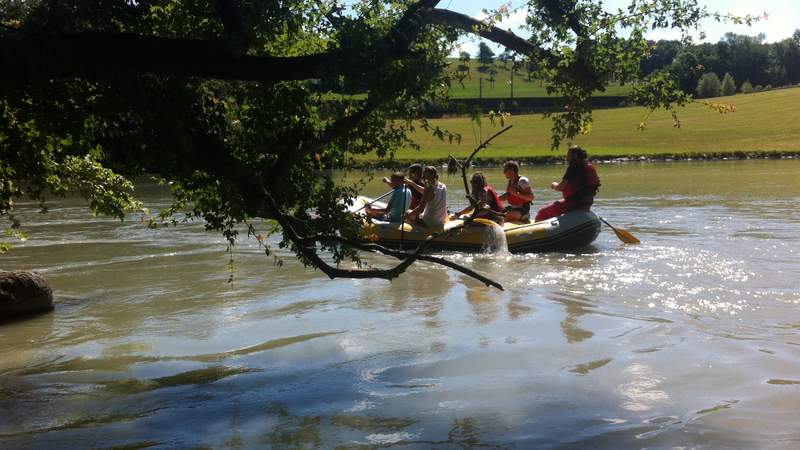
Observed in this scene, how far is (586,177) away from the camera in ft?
48.2

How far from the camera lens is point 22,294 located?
32.8 ft

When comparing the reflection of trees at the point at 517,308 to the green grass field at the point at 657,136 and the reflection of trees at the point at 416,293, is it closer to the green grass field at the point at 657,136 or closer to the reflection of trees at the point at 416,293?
the reflection of trees at the point at 416,293

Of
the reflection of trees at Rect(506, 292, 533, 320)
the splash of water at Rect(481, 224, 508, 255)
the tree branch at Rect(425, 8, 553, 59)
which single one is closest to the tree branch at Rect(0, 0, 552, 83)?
the tree branch at Rect(425, 8, 553, 59)

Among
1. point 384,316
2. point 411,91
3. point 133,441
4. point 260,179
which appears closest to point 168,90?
point 260,179

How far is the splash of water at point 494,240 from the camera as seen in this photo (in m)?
14.4

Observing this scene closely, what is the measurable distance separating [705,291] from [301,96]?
6285mm

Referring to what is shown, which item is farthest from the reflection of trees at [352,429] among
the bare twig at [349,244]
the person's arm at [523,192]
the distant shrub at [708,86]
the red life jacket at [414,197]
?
the distant shrub at [708,86]

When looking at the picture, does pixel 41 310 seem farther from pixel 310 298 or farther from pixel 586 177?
pixel 586 177

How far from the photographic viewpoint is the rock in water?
9.86m

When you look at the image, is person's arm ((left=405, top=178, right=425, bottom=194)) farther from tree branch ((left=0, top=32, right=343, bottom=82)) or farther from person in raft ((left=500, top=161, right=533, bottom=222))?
tree branch ((left=0, top=32, right=343, bottom=82))

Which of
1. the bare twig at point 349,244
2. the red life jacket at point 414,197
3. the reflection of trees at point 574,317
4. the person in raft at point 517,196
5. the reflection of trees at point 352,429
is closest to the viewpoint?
the reflection of trees at point 352,429

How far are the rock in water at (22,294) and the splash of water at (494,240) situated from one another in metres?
6.97

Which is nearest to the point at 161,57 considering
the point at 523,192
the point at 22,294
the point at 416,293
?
the point at 22,294

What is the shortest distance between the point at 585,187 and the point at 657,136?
145 ft
